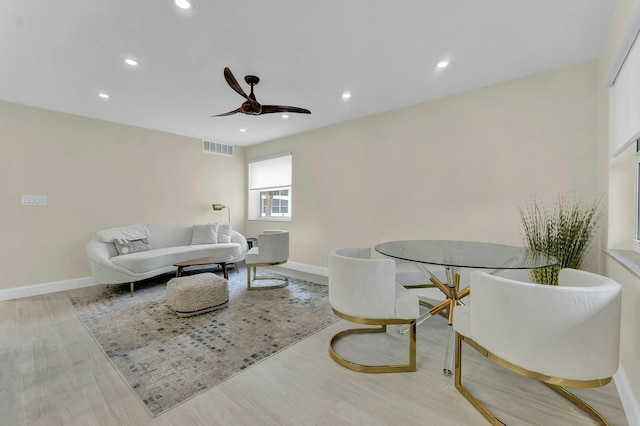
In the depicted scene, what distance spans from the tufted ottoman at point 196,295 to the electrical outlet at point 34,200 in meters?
2.51

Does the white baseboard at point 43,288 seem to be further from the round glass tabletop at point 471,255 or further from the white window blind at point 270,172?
the round glass tabletop at point 471,255

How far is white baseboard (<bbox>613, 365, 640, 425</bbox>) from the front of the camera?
53.8 inches

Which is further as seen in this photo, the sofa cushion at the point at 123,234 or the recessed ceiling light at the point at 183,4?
the sofa cushion at the point at 123,234

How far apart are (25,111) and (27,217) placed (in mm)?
1440

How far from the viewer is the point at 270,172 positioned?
568 cm

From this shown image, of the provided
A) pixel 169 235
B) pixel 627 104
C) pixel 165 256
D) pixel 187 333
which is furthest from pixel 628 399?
pixel 169 235

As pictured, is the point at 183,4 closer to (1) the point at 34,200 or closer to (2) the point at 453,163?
(2) the point at 453,163

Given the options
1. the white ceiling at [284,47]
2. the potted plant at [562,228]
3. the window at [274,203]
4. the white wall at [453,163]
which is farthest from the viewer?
the window at [274,203]

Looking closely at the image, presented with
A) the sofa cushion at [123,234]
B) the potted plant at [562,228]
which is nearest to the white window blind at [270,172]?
the sofa cushion at [123,234]

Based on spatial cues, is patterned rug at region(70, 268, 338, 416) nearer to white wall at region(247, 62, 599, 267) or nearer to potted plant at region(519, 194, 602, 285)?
white wall at region(247, 62, 599, 267)

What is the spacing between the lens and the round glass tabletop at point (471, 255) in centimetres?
169

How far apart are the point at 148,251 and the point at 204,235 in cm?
98

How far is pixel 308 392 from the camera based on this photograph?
166 centimetres

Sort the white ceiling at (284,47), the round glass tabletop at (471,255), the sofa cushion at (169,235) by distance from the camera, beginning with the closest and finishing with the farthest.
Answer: the round glass tabletop at (471,255) < the white ceiling at (284,47) < the sofa cushion at (169,235)
